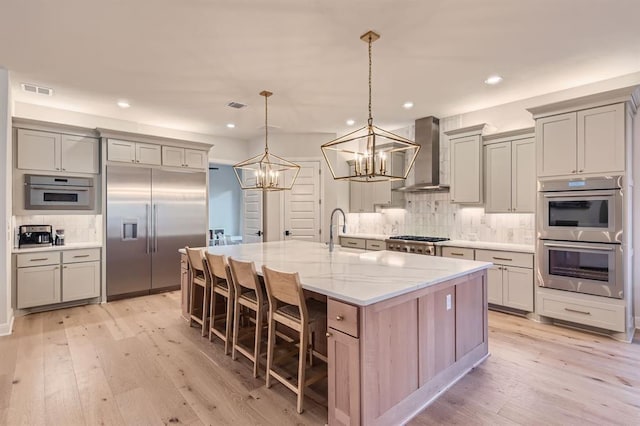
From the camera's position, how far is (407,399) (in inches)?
82.1

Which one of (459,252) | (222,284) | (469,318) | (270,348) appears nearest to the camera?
(270,348)

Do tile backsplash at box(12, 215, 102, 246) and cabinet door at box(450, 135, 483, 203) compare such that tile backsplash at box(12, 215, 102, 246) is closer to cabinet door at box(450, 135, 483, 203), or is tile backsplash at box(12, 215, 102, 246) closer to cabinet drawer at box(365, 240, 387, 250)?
cabinet drawer at box(365, 240, 387, 250)

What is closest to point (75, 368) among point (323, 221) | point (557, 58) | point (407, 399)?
point (407, 399)

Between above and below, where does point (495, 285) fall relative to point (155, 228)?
below

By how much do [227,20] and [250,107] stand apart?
2.19 metres

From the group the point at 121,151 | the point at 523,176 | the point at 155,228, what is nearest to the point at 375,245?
the point at 523,176

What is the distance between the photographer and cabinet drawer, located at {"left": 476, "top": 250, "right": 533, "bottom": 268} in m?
3.94

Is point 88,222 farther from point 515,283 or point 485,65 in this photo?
point 515,283

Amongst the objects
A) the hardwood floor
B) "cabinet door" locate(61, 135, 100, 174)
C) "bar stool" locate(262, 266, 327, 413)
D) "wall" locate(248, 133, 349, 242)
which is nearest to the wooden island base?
the hardwood floor

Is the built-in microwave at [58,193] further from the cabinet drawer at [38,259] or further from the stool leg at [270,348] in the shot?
the stool leg at [270,348]

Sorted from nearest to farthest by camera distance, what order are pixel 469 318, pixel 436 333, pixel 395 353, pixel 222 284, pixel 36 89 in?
pixel 395 353
pixel 436 333
pixel 469 318
pixel 222 284
pixel 36 89

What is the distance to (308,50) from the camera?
121 inches

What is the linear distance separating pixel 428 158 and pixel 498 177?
3.63ft

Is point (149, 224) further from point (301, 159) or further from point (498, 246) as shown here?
point (498, 246)
